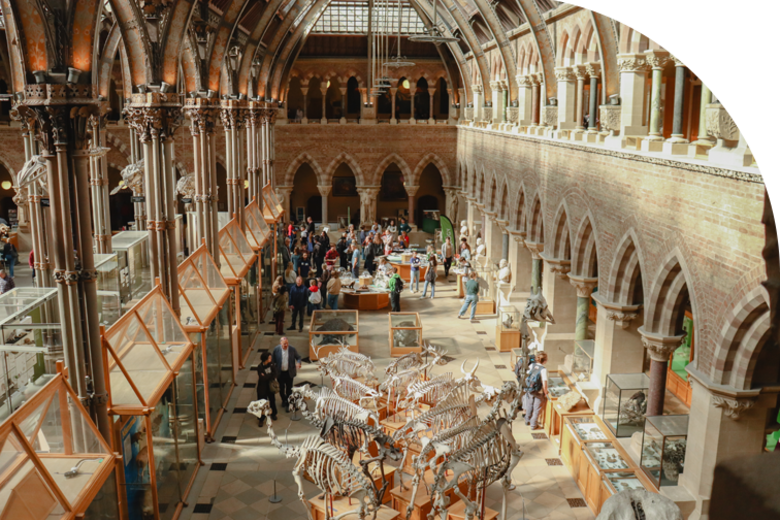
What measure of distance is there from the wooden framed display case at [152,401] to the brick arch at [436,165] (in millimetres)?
21871

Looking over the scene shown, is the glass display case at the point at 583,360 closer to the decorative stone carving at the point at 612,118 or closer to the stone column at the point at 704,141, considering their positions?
the decorative stone carving at the point at 612,118

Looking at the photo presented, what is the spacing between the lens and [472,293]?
54.0 ft

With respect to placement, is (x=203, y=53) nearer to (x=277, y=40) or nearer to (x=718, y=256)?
(x=277, y=40)

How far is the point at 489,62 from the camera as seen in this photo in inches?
872

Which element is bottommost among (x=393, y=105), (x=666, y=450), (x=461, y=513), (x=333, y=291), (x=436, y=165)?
(x=461, y=513)

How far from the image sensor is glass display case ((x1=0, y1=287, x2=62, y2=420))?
7.26m

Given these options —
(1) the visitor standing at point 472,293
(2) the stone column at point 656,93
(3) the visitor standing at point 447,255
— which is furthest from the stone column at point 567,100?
(3) the visitor standing at point 447,255

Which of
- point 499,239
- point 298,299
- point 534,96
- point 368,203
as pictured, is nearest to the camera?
point 298,299

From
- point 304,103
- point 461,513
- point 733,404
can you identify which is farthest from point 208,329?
point 304,103

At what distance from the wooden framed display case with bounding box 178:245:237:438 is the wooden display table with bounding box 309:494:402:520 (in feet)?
8.95

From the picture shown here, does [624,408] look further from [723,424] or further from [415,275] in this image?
[415,275]

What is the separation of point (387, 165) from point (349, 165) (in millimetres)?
1631

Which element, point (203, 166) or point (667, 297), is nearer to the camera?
point (667, 297)

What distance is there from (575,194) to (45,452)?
9386 mm
